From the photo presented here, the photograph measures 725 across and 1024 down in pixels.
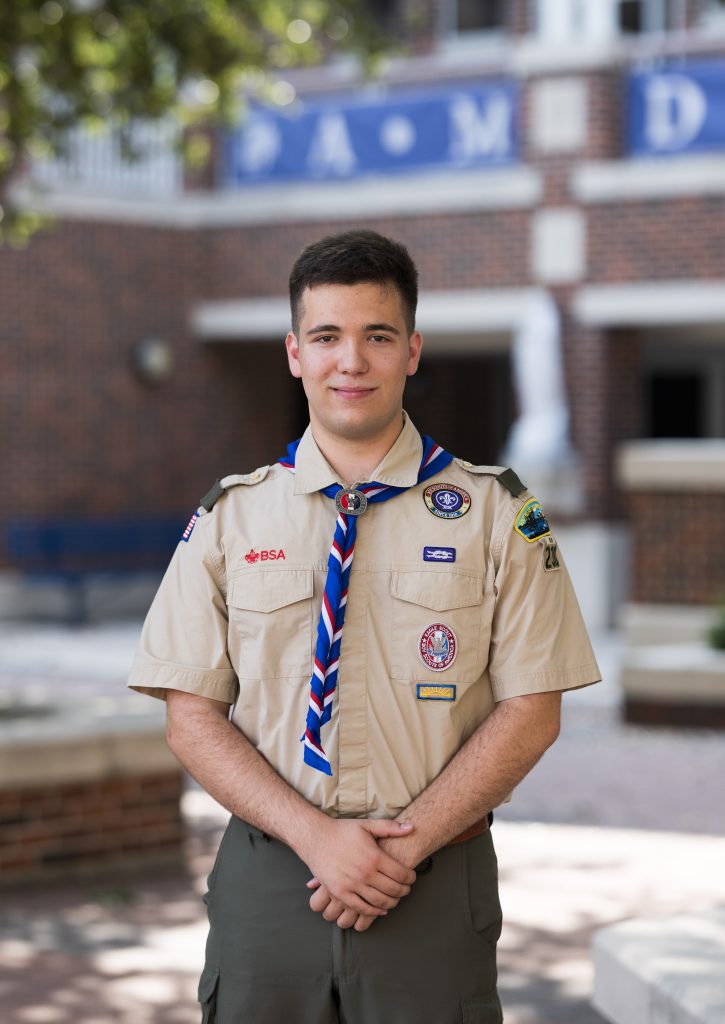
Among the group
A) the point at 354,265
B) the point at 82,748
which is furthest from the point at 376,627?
the point at 82,748

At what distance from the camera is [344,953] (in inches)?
101

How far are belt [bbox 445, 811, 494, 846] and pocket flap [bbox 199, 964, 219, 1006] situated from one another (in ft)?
1.48

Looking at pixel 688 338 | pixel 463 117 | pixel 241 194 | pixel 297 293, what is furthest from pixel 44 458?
pixel 297 293

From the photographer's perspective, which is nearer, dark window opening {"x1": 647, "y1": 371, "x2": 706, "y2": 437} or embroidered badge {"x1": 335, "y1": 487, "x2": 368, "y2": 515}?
embroidered badge {"x1": 335, "y1": 487, "x2": 368, "y2": 515}

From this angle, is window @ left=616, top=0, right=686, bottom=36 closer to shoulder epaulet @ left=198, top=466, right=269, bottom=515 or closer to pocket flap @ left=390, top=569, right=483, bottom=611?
shoulder epaulet @ left=198, top=466, right=269, bottom=515

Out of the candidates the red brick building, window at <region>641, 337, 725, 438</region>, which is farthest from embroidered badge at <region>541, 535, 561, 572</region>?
window at <region>641, 337, 725, 438</region>

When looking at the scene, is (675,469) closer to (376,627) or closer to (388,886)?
(376,627)

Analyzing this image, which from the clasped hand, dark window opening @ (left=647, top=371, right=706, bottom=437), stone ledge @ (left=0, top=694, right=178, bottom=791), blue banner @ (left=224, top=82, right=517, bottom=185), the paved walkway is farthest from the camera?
dark window opening @ (left=647, top=371, right=706, bottom=437)

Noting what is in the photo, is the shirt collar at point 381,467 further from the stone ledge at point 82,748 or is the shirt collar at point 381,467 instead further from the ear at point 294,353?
the stone ledge at point 82,748

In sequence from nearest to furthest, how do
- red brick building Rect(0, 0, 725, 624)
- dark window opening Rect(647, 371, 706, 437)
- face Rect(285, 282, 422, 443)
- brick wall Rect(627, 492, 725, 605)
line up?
face Rect(285, 282, 422, 443) < brick wall Rect(627, 492, 725, 605) < red brick building Rect(0, 0, 725, 624) < dark window opening Rect(647, 371, 706, 437)

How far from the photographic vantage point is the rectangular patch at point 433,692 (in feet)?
8.59

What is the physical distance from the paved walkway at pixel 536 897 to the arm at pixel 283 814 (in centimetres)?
210

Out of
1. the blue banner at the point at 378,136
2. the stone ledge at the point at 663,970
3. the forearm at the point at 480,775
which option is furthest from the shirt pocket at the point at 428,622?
the blue banner at the point at 378,136

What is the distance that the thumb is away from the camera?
2541mm
